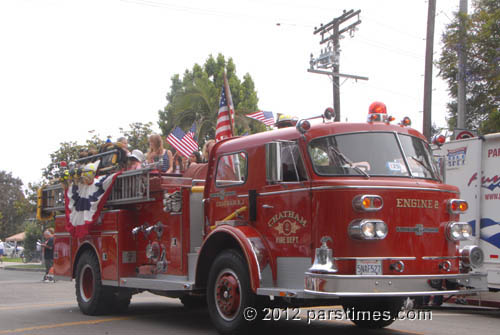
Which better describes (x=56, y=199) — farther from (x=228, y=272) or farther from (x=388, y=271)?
(x=388, y=271)

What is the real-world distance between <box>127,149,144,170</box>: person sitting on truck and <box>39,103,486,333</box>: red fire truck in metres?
1.71

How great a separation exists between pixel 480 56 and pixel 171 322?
1318cm

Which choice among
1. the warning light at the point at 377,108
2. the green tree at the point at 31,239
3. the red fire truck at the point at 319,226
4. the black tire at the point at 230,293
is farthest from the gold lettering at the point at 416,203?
the green tree at the point at 31,239

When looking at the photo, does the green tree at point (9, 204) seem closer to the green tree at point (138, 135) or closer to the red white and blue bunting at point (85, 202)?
the green tree at point (138, 135)

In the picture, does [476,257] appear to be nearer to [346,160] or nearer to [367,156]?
[367,156]

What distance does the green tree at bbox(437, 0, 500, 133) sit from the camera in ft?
60.0

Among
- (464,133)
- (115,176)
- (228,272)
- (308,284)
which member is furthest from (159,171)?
(464,133)

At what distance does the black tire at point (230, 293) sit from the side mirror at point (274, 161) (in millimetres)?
1103

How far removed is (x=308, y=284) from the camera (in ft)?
22.0

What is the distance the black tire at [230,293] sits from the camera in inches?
294

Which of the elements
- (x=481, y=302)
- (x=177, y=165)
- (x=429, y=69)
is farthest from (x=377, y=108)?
(x=429, y=69)

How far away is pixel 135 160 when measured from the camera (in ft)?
35.7

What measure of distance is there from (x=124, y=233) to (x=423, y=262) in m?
5.03

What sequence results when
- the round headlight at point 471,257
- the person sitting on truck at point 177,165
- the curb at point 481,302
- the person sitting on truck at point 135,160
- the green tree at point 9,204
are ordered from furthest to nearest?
1. the green tree at point 9,204
2. the curb at point 481,302
3. the person sitting on truck at point 135,160
4. the person sitting on truck at point 177,165
5. the round headlight at point 471,257
